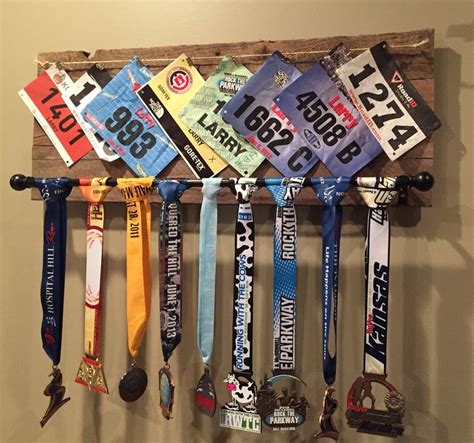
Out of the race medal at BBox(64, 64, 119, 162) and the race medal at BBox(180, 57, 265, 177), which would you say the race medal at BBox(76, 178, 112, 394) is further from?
the race medal at BBox(180, 57, 265, 177)

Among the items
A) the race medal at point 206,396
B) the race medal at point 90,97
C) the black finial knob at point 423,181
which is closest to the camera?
the black finial knob at point 423,181

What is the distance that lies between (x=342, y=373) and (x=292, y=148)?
458mm

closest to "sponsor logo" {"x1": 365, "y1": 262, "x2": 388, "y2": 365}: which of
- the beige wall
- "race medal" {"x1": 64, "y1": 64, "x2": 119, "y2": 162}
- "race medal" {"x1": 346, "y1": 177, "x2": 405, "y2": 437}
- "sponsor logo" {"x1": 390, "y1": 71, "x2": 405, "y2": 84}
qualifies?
"race medal" {"x1": 346, "y1": 177, "x2": 405, "y2": 437}

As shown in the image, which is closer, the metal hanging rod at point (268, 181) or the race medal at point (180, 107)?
the metal hanging rod at point (268, 181)

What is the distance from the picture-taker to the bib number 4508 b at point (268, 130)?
942 mm

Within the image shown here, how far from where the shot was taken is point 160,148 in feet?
3.27

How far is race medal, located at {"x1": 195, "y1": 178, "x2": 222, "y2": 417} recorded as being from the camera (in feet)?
2.99

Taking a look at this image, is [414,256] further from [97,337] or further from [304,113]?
[97,337]

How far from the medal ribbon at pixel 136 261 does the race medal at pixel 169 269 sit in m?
0.05

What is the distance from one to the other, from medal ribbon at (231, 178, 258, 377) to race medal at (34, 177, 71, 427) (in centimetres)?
36

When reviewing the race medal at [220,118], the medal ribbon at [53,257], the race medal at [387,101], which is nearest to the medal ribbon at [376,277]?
the race medal at [387,101]

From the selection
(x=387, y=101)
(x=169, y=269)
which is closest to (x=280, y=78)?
(x=387, y=101)

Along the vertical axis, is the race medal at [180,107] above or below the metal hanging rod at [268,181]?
above

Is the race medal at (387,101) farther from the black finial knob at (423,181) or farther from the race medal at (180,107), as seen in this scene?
the race medal at (180,107)
